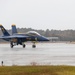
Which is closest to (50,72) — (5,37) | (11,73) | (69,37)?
(11,73)

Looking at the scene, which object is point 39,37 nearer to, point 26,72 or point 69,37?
point 26,72

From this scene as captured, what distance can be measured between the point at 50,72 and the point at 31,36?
36.1 meters

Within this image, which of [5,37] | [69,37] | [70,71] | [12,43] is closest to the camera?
[70,71]

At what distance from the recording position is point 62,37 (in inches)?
6211

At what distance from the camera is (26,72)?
1173cm

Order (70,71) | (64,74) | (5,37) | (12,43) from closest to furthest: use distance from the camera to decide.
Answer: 1. (64,74)
2. (70,71)
3. (12,43)
4. (5,37)

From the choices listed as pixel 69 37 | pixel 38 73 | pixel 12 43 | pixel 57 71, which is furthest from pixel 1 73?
pixel 69 37

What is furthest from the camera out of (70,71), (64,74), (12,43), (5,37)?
(5,37)

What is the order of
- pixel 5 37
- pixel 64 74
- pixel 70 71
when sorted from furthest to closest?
1. pixel 5 37
2. pixel 70 71
3. pixel 64 74

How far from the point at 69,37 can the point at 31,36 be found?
10907 centimetres

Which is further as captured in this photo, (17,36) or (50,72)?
(17,36)

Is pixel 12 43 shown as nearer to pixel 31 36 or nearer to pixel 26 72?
pixel 31 36

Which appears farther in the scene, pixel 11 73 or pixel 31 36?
pixel 31 36

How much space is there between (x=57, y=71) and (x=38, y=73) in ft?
3.12
